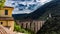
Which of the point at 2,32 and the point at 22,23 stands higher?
the point at 2,32

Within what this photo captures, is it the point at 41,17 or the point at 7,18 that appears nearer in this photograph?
the point at 7,18

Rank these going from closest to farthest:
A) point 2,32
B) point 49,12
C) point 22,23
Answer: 1. point 2,32
2. point 22,23
3. point 49,12

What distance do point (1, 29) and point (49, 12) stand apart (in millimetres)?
25146

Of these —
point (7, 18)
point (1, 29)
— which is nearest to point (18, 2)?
point (7, 18)

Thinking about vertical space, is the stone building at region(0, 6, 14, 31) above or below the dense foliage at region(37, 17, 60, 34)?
above

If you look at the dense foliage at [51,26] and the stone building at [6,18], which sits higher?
the stone building at [6,18]

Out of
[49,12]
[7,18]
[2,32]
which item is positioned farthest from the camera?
[49,12]

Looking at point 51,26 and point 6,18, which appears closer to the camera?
point 6,18

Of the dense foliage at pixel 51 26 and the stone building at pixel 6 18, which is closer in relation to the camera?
the stone building at pixel 6 18

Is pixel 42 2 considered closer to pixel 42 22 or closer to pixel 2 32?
pixel 42 22

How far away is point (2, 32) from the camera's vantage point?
2.17m

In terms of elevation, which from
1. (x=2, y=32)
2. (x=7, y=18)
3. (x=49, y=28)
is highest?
(x=2, y=32)

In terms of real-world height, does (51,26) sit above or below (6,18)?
below

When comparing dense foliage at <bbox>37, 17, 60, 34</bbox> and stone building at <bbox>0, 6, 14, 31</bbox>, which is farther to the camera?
dense foliage at <bbox>37, 17, 60, 34</bbox>
